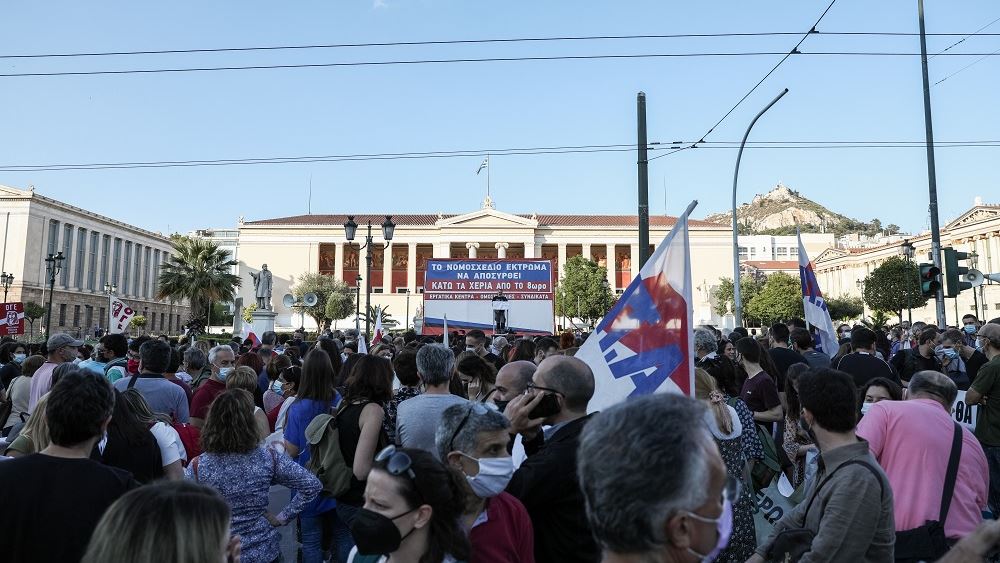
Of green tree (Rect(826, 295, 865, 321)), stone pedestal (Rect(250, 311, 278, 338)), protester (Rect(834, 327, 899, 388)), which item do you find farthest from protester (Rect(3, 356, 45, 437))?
green tree (Rect(826, 295, 865, 321))

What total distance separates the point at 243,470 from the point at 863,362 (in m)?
6.33

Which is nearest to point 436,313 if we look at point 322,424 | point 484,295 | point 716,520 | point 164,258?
point 484,295

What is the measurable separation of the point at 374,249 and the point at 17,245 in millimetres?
34158

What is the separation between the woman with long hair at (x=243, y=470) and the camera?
3.57 meters

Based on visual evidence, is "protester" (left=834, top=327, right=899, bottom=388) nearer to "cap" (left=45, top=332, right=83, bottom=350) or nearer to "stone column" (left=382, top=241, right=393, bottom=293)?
"cap" (left=45, top=332, right=83, bottom=350)

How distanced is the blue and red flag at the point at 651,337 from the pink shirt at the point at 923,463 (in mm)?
1094

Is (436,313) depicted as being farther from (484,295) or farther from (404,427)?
(404,427)

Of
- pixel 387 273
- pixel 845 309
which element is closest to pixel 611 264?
pixel 845 309

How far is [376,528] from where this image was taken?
7.00 feet

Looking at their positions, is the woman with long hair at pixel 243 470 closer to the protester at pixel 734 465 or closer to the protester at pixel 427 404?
the protester at pixel 427 404

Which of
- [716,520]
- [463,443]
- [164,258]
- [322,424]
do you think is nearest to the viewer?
Answer: [716,520]

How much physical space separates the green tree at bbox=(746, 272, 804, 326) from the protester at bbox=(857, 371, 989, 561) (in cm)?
5771

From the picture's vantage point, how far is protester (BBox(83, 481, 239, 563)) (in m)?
1.64

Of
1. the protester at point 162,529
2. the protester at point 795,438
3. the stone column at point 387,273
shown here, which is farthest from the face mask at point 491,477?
the stone column at point 387,273
